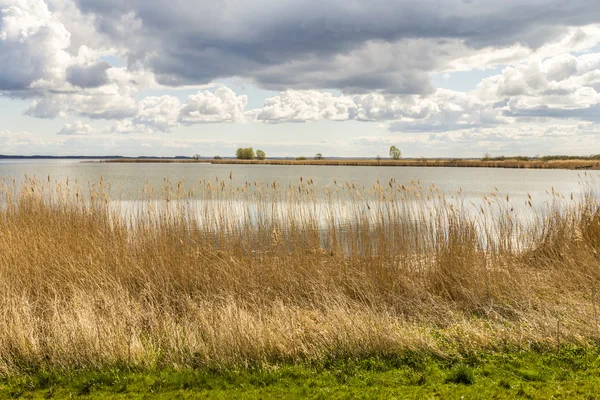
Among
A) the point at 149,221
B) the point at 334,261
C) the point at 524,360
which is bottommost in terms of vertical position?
the point at 524,360

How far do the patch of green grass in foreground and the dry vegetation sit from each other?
10.0 inches

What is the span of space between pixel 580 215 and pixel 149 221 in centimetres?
994

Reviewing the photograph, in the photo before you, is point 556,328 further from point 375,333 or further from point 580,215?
point 580,215

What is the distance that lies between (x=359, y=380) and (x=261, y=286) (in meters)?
3.26

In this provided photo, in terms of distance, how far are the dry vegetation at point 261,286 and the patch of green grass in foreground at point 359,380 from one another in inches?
10.0

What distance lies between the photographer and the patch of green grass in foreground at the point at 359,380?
459 cm

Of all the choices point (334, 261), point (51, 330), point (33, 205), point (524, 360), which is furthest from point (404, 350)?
point (33, 205)

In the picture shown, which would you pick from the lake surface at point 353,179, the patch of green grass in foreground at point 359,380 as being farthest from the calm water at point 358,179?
the patch of green grass in foreground at point 359,380

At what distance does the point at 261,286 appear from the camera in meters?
7.84

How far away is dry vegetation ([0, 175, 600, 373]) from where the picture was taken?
18.3 ft

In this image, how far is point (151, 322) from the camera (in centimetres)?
654

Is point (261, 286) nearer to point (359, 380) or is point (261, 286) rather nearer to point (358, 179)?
point (359, 380)

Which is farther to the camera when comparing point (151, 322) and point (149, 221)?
point (149, 221)

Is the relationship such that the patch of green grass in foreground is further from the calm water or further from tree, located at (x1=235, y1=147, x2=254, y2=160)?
tree, located at (x1=235, y1=147, x2=254, y2=160)
